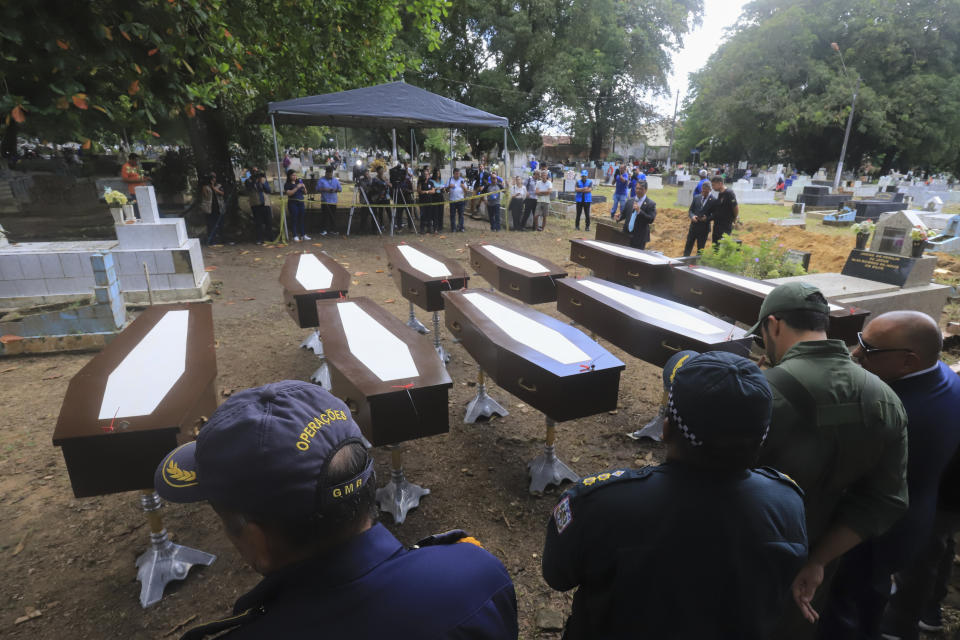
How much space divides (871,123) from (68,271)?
31826mm

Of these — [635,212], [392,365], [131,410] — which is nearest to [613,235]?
[635,212]

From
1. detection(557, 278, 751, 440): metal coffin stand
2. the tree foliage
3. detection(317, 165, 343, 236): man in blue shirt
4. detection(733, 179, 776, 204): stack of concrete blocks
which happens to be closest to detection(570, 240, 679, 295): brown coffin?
detection(557, 278, 751, 440): metal coffin stand

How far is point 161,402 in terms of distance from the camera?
2338 mm

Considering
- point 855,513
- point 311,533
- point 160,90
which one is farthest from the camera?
point 160,90

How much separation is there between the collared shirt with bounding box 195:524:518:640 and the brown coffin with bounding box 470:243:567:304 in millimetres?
3984

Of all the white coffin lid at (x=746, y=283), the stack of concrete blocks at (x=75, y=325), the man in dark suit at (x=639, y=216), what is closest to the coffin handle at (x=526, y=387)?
the white coffin lid at (x=746, y=283)

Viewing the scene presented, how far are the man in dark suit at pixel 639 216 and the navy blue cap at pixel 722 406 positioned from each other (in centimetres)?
748

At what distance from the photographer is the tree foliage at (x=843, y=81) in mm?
24172

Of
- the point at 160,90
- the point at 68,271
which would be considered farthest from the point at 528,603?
the point at 68,271

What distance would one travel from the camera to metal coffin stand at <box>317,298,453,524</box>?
248cm

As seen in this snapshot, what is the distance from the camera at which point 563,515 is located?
121 centimetres

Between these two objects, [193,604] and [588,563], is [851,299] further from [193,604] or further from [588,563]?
[193,604]

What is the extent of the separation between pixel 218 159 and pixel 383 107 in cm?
466

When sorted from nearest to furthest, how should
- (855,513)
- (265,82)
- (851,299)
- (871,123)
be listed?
(855,513)
(851,299)
(265,82)
(871,123)
